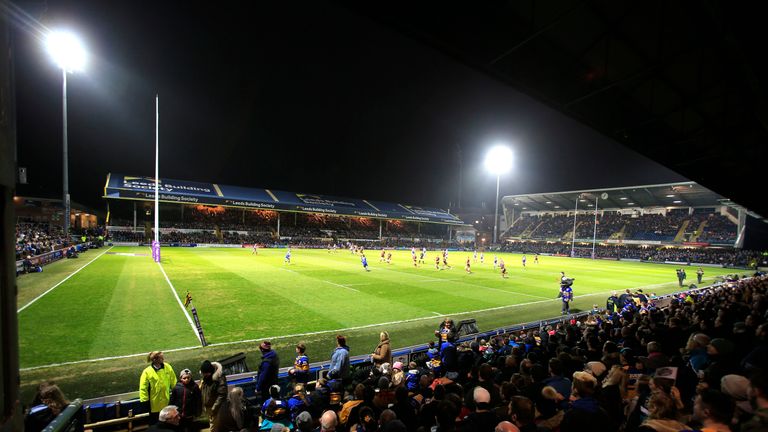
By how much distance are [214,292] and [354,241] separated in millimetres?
50384

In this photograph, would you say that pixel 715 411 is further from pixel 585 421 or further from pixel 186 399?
pixel 186 399

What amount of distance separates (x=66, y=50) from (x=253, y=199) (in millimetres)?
32188

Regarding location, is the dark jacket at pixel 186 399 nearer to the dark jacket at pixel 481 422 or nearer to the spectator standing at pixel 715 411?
the dark jacket at pixel 481 422

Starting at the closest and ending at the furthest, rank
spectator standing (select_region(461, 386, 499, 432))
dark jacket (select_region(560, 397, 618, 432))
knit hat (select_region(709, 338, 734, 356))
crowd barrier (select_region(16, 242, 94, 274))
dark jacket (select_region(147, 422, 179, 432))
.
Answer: dark jacket (select_region(560, 397, 618, 432))
spectator standing (select_region(461, 386, 499, 432))
dark jacket (select_region(147, 422, 179, 432))
knit hat (select_region(709, 338, 734, 356))
crowd barrier (select_region(16, 242, 94, 274))

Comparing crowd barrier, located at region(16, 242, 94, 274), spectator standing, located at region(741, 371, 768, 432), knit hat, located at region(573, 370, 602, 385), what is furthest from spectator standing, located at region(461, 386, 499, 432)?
crowd barrier, located at region(16, 242, 94, 274)

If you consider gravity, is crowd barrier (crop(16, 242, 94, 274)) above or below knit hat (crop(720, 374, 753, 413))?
below

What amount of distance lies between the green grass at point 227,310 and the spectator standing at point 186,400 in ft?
10.4

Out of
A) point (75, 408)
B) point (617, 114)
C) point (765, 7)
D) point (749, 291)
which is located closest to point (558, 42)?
point (765, 7)

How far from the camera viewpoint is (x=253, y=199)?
189 ft

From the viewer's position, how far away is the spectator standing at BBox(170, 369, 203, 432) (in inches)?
212

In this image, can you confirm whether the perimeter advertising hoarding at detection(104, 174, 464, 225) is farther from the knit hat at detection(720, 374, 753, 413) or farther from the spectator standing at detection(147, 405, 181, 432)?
the knit hat at detection(720, 374, 753, 413)

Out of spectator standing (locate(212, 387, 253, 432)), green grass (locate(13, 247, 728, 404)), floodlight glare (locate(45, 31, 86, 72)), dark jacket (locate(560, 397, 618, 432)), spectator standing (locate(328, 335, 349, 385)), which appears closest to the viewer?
dark jacket (locate(560, 397, 618, 432))

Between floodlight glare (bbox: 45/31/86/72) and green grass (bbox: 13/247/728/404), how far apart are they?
15.8 m

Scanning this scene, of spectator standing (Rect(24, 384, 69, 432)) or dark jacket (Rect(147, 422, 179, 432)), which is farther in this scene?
spectator standing (Rect(24, 384, 69, 432))
